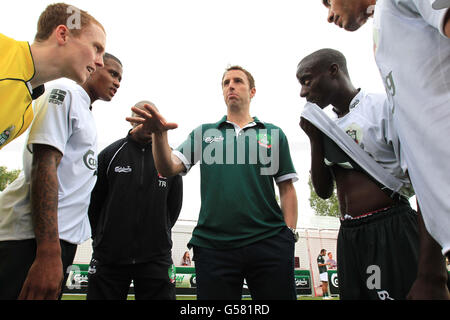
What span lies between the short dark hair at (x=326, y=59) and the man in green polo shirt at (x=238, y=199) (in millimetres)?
728

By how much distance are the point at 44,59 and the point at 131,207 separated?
1.76 m

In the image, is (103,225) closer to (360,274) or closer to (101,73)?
(101,73)

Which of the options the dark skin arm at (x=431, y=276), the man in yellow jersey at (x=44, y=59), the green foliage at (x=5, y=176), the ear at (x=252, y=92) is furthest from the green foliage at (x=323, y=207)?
the dark skin arm at (x=431, y=276)

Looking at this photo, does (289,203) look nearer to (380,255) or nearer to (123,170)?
(380,255)

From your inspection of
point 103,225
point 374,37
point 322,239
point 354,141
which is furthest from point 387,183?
point 322,239

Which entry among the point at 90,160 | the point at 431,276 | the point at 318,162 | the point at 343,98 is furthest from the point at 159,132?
the point at 431,276

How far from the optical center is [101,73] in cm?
334

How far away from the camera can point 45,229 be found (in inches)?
74.0

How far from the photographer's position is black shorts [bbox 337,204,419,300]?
1.89 metres

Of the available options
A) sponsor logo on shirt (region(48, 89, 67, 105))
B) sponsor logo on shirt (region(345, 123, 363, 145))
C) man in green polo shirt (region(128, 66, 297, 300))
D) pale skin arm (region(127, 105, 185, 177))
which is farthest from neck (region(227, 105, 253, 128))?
sponsor logo on shirt (region(48, 89, 67, 105))

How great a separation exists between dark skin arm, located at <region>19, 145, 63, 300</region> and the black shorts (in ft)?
6.07

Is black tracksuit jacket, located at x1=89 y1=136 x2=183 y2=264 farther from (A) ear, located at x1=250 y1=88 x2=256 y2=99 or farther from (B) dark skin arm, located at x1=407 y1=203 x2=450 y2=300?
(B) dark skin arm, located at x1=407 y1=203 x2=450 y2=300

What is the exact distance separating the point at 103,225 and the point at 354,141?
8.44 ft

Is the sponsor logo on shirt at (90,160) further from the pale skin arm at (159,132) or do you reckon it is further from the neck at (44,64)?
the neck at (44,64)
